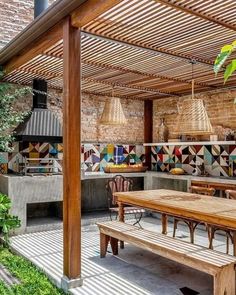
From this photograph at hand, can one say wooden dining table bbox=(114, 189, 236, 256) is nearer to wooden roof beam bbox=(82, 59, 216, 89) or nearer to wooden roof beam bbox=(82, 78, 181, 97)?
wooden roof beam bbox=(82, 59, 216, 89)

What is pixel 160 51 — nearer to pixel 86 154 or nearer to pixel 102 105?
pixel 102 105

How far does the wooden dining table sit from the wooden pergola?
1.32 meters

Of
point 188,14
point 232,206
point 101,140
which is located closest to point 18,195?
point 101,140

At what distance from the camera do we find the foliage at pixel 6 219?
5422 millimetres

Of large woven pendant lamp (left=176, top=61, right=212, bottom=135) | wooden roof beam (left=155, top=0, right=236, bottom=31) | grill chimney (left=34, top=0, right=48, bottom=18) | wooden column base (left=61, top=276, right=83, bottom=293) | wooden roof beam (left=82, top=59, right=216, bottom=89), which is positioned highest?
grill chimney (left=34, top=0, right=48, bottom=18)

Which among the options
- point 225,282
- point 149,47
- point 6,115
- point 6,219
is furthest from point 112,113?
point 225,282

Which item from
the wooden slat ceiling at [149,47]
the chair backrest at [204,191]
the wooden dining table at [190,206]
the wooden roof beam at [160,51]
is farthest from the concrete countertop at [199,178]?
the wooden roof beam at [160,51]

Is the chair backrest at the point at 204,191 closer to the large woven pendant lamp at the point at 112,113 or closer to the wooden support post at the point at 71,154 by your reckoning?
the large woven pendant lamp at the point at 112,113

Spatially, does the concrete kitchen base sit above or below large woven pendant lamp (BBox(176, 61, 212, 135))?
below

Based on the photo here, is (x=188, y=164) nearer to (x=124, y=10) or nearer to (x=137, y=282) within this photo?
(x=137, y=282)

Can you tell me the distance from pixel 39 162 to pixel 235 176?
4.22 metres

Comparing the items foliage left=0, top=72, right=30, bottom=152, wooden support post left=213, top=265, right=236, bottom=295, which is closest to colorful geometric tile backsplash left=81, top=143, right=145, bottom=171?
foliage left=0, top=72, right=30, bottom=152

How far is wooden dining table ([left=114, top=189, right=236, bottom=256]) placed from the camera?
3.70 metres

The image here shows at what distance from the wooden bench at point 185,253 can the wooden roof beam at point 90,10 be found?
2.56 metres
